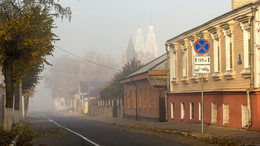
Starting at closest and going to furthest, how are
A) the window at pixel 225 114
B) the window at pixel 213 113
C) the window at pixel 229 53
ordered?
the window at pixel 225 114 < the window at pixel 229 53 < the window at pixel 213 113

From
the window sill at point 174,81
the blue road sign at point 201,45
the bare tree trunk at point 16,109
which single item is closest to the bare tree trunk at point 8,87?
the blue road sign at point 201,45

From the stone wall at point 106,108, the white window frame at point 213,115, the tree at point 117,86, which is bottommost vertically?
the stone wall at point 106,108

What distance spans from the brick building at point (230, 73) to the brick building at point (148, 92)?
622cm

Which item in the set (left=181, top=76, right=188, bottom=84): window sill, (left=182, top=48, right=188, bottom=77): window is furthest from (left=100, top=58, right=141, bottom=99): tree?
(left=181, top=76, right=188, bottom=84): window sill

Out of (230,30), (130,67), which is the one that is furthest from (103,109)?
(230,30)

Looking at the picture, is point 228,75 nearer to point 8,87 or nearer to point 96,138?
point 96,138

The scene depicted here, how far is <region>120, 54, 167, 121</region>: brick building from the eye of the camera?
36.2 meters

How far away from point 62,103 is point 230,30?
139 m

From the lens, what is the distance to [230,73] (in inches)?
872

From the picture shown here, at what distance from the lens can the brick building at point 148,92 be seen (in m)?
36.2

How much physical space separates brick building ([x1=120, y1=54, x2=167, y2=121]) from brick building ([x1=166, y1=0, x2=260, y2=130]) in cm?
622

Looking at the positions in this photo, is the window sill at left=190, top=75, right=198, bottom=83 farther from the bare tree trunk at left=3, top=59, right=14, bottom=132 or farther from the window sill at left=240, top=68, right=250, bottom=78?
the bare tree trunk at left=3, top=59, right=14, bottom=132

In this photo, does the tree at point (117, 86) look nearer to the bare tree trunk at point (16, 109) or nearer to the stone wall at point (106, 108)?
the stone wall at point (106, 108)

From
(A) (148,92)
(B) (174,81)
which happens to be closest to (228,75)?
(B) (174,81)
